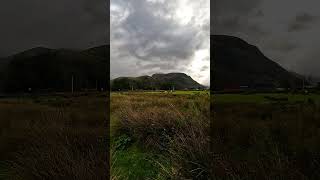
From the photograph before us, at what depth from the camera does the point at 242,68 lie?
14.5 ft

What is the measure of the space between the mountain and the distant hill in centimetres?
146

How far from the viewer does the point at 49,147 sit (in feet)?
12.1

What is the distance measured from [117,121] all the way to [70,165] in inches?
213

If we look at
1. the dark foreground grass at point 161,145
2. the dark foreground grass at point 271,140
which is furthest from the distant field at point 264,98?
the dark foreground grass at point 161,145

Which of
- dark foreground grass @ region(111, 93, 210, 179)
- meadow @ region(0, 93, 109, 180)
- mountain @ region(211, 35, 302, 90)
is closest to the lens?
meadow @ region(0, 93, 109, 180)

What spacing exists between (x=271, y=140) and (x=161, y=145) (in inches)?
122

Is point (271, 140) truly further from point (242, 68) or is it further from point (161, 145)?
point (161, 145)

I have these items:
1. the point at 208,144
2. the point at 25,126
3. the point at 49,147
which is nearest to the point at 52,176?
the point at 49,147

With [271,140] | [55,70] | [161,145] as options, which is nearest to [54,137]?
[55,70]

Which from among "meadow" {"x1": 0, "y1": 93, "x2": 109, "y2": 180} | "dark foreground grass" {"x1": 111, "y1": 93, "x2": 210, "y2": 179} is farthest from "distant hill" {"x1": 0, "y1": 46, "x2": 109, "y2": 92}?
"dark foreground grass" {"x1": 111, "y1": 93, "x2": 210, "y2": 179}

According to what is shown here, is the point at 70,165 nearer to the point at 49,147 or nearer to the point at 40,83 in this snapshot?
the point at 49,147

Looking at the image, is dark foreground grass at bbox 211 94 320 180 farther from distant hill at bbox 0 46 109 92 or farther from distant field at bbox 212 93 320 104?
distant hill at bbox 0 46 109 92

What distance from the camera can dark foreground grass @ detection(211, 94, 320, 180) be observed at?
114 inches

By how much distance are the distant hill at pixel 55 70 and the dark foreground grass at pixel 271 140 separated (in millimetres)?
1660
